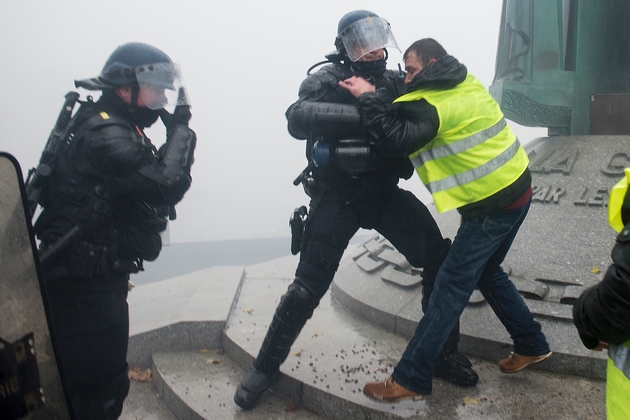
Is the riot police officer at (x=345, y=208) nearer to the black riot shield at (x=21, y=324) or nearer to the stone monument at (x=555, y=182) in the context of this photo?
the stone monument at (x=555, y=182)

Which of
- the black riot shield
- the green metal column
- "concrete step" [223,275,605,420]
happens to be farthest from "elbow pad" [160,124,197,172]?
the green metal column

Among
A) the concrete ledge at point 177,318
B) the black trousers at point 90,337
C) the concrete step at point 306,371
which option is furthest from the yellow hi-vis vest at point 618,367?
the concrete ledge at point 177,318

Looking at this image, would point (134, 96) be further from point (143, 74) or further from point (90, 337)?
point (90, 337)

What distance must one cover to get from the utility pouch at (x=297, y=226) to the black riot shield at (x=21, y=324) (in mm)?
1867

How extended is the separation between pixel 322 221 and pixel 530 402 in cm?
138

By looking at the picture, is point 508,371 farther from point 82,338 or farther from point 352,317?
point 82,338

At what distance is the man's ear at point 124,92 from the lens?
2.72 metres

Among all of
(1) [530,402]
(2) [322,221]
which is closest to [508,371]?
(1) [530,402]

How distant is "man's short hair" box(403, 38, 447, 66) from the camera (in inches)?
109

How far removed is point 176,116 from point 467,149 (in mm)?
1411

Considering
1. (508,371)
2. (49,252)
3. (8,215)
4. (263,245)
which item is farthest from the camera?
(263,245)

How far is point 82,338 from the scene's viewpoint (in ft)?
8.35

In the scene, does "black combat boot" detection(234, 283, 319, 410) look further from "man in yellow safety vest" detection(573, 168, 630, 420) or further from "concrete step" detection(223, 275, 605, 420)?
"man in yellow safety vest" detection(573, 168, 630, 420)

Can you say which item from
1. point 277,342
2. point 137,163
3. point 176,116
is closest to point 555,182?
point 277,342
